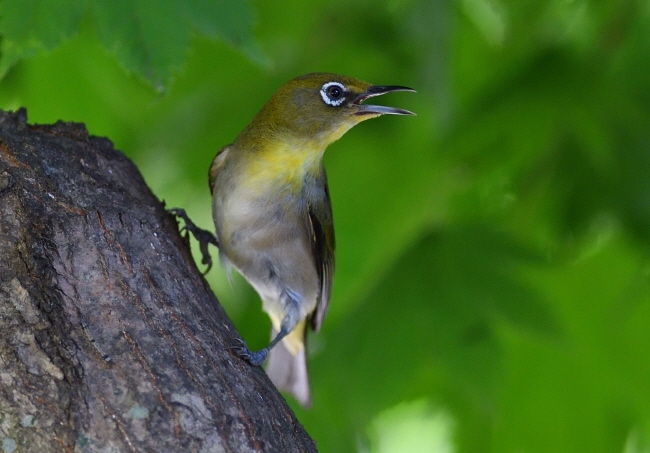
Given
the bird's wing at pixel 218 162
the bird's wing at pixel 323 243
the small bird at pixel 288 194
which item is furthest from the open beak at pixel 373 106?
the bird's wing at pixel 218 162

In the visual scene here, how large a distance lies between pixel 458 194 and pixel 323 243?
784 millimetres

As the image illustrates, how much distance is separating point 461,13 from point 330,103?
32.2 inches

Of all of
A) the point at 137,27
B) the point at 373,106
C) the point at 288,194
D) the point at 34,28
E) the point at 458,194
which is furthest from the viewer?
the point at 458,194

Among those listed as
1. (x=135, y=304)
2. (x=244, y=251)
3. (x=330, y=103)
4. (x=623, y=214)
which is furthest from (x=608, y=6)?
(x=135, y=304)

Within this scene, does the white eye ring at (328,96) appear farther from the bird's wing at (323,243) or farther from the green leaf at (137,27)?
the green leaf at (137,27)

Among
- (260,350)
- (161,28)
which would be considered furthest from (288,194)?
(161,28)

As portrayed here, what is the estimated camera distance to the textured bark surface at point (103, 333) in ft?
6.51

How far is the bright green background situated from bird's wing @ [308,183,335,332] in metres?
0.18

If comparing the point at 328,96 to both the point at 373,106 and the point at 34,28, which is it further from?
the point at 34,28

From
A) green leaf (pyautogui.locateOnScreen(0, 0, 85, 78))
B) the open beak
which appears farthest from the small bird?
green leaf (pyautogui.locateOnScreen(0, 0, 85, 78))

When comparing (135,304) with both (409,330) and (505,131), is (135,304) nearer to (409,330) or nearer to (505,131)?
(409,330)

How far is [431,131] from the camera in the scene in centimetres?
418

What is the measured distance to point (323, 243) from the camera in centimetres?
405

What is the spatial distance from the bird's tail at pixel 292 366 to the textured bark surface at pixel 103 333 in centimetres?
134
